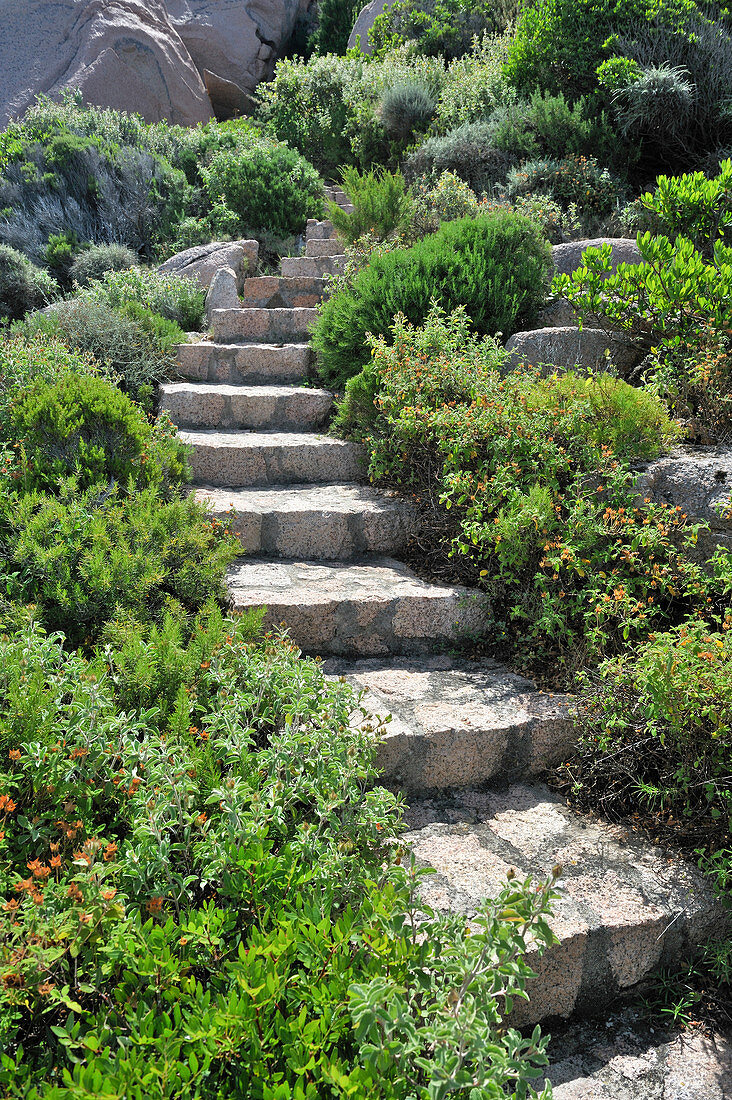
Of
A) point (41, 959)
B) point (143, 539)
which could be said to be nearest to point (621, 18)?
point (143, 539)

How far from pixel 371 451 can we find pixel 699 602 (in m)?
2.08

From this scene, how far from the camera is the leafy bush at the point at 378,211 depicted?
6.64m

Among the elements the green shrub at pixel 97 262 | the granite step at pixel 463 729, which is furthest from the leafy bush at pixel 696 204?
the green shrub at pixel 97 262

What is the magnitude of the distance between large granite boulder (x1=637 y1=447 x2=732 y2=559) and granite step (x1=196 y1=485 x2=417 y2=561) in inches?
53.6

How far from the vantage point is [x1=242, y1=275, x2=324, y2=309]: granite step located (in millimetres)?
7168

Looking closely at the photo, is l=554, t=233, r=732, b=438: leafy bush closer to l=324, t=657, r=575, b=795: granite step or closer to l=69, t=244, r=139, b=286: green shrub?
l=324, t=657, r=575, b=795: granite step

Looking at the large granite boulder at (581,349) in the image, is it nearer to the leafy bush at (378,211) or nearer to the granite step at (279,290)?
the leafy bush at (378,211)

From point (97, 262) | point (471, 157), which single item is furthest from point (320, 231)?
point (97, 262)

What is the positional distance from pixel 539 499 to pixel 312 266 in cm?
561

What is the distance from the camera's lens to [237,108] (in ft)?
50.8

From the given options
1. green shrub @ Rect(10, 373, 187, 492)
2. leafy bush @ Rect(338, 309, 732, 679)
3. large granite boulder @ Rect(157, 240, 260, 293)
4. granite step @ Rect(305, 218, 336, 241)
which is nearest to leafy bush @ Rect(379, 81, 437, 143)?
granite step @ Rect(305, 218, 336, 241)

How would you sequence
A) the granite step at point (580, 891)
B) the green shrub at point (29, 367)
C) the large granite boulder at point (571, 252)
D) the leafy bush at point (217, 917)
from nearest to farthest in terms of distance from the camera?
1. the leafy bush at point (217, 917)
2. the granite step at point (580, 891)
3. the green shrub at point (29, 367)
4. the large granite boulder at point (571, 252)

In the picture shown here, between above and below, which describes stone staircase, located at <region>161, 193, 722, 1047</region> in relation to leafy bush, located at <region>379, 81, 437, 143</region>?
below

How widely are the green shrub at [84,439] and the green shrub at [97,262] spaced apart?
4565 mm
